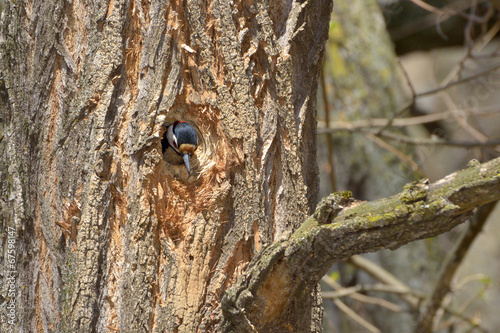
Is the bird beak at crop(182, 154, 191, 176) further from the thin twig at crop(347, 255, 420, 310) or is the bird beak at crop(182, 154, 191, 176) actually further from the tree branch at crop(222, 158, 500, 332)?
the thin twig at crop(347, 255, 420, 310)

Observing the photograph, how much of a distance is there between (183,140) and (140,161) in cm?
37

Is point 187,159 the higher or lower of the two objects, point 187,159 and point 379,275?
the lower

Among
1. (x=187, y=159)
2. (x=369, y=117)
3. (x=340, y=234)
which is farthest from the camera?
(x=369, y=117)

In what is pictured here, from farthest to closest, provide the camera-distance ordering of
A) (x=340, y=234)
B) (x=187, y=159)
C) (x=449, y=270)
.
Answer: (x=449, y=270), (x=187, y=159), (x=340, y=234)

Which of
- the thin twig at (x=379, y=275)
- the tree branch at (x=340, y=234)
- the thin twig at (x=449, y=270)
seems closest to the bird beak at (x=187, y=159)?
the tree branch at (x=340, y=234)

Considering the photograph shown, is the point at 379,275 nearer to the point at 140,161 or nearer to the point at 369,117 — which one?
the point at 369,117

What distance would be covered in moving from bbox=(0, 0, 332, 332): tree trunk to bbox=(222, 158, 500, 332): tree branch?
120 mm

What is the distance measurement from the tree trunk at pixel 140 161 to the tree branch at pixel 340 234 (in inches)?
4.7

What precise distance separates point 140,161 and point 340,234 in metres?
0.61

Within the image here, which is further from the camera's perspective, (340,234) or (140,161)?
(140,161)

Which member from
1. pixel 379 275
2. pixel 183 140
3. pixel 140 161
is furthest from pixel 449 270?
pixel 140 161

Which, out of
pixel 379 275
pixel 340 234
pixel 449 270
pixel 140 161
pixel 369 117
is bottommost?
pixel 340 234

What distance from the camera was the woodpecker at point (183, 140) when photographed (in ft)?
5.64

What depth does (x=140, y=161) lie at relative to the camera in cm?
153
